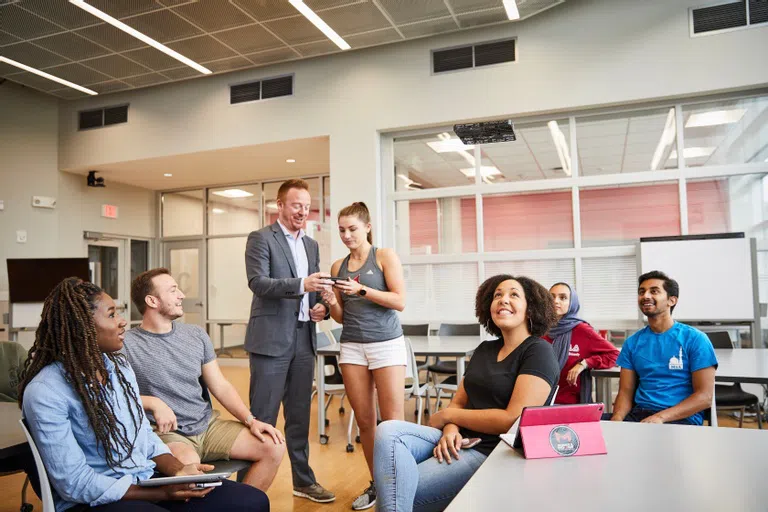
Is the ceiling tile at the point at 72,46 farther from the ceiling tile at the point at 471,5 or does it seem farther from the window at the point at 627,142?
the window at the point at 627,142

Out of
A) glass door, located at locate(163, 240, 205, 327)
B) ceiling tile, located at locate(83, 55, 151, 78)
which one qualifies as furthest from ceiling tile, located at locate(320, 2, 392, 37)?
glass door, located at locate(163, 240, 205, 327)

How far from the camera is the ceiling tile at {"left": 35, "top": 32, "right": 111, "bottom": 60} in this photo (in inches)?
232

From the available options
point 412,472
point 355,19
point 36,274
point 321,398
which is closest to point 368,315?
point 412,472

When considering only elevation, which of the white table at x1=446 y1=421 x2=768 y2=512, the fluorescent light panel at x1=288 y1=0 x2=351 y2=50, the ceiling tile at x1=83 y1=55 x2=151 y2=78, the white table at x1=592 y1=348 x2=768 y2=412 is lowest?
the white table at x1=592 y1=348 x2=768 y2=412

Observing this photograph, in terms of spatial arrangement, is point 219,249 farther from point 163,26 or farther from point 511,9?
point 511,9

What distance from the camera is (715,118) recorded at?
222 inches

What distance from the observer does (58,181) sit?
26.9 feet

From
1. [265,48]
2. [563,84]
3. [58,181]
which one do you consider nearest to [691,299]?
[563,84]

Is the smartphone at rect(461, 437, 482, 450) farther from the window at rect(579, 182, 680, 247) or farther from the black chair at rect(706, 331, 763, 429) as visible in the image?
the window at rect(579, 182, 680, 247)

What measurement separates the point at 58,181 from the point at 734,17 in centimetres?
862

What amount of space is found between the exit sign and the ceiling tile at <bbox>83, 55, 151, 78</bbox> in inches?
101

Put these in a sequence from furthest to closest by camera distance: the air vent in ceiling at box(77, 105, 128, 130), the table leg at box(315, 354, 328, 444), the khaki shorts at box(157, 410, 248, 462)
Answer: the air vent in ceiling at box(77, 105, 128, 130) < the table leg at box(315, 354, 328, 444) < the khaki shorts at box(157, 410, 248, 462)

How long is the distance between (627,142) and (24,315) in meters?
7.14

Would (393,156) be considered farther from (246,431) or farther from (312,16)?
(246,431)
